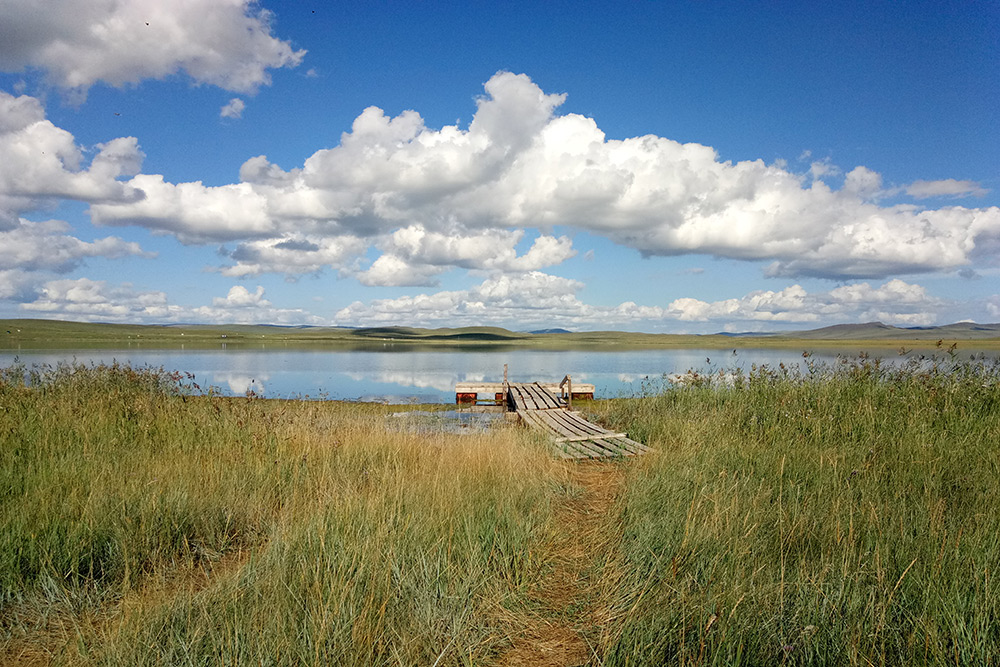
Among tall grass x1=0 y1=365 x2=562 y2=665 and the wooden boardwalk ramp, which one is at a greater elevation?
tall grass x1=0 y1=365 x2=562 y2=665

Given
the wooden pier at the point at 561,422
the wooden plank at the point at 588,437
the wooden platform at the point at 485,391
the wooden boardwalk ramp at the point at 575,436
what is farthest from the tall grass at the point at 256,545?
the wooden platform at the point at 485,391

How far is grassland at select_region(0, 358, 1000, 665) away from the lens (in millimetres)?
2809

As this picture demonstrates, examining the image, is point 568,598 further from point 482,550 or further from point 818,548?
point 818,548

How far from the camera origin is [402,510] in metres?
4.62

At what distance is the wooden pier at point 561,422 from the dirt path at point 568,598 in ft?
9.82

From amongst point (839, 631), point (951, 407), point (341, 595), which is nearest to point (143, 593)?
point (341, 595)

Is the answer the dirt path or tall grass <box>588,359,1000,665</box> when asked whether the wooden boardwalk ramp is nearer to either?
tall grass <box>588,359,1000,665</box>

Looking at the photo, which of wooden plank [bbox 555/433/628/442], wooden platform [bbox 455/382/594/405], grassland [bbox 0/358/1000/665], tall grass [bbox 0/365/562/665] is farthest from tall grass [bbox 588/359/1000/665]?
wooden platform [bbox 455/382/594/405]

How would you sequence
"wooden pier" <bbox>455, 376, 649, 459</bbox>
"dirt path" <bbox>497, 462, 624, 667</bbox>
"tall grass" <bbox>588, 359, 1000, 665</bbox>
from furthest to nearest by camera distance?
1. "wooden pier" <bbox>455, 376, 649, 459</bbox>
2. "dirt path" <bbox>497, 462, 624, 667</bbox>
3. "tall grass" <bbox>588, 359, 1000, 665</bbox>

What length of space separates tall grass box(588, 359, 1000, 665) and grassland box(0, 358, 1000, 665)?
0.02 metres

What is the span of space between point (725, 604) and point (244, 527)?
4.03m

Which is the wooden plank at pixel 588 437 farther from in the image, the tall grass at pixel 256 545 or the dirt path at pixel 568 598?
the dirt path at pixel 568 598

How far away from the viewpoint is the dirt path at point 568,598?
3.20 meters

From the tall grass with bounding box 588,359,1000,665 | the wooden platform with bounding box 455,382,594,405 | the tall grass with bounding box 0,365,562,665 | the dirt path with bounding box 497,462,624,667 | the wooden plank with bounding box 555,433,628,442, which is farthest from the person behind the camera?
the wooden platform with bounding box 455,382,594,405
